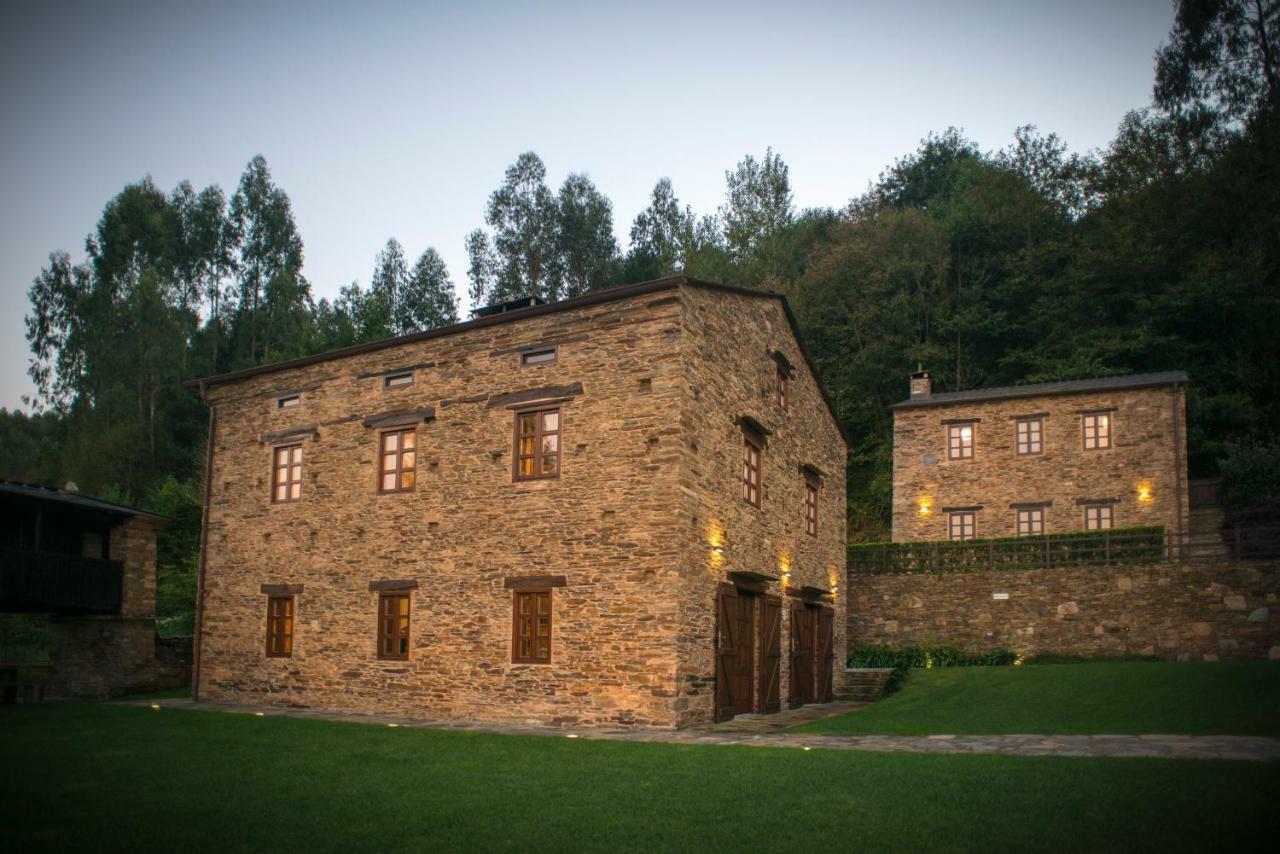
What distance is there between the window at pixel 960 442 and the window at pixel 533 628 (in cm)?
1806

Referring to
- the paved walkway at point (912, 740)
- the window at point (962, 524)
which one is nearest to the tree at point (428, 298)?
the window at point (962, 524)

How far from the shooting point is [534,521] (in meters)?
16.7

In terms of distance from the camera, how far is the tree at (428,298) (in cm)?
Result: 5184

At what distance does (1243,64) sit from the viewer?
37406mm

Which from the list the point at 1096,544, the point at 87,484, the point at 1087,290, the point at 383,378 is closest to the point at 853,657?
the point at 1096,544

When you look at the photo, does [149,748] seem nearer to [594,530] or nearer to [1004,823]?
[594,530]

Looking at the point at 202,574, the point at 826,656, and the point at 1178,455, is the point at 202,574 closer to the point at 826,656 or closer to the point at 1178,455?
the point at 826,656

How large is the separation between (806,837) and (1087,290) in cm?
3544

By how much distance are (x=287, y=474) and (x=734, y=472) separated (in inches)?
390

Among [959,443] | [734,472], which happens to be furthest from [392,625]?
[959,443]

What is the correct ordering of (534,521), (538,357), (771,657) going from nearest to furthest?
(534,521), (538,357), (771,657)

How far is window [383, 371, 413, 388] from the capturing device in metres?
19.0

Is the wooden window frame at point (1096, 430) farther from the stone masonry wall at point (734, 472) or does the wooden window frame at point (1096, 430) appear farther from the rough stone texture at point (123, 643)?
the rough stone texture at point (123, 643)

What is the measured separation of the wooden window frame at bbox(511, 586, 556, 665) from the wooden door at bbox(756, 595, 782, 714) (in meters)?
4.29
